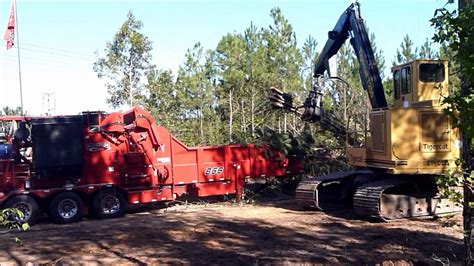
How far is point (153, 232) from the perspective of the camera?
36.4 feet

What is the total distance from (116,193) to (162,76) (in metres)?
17.9

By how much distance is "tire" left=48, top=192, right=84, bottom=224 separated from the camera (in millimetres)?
13141

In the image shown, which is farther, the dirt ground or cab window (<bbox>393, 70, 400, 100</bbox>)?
cab window (<bbox>393, 70, 400, 100</bbox>)

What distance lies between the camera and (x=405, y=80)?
41.1 feet

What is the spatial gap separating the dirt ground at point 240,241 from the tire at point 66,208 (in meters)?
0.37

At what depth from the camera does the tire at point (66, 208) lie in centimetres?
1314

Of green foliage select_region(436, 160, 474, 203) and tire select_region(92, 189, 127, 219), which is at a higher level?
green foliage select_region(436, 160, 474, 203)

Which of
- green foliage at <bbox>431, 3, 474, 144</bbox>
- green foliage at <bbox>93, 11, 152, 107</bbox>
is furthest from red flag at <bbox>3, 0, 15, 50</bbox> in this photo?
green foliage at <bbox>431, 3, 474, 144</bbox>

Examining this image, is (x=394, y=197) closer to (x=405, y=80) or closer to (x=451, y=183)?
(x=405, y=80)

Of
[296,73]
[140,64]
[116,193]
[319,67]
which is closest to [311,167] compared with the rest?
[319,67]

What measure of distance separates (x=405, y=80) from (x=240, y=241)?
5.53 meters

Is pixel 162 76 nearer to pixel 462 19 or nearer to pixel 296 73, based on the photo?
pixel 296 73

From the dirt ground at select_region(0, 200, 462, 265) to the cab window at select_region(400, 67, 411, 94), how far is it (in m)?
3.00

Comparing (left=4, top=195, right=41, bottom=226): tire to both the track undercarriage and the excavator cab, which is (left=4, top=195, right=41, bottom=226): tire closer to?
the track undercarriage
